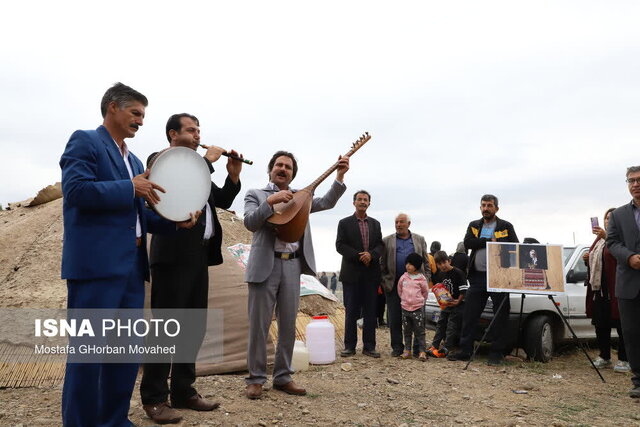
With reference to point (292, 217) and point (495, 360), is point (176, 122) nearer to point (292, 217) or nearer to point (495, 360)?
point (292, 217)

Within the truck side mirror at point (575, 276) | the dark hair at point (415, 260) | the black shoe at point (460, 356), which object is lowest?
the black shoe at point (460, 356)

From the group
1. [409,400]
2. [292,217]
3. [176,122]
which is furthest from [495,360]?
[176,122]

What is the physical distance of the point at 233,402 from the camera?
426 centimetres

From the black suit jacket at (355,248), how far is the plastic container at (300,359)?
1532 mm

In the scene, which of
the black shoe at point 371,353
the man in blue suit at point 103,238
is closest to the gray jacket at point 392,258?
the black shoe at point 371,353

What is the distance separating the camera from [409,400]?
4.69m

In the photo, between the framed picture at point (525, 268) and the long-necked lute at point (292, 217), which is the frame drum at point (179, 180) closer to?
the long-necked lute at point (292, 217)

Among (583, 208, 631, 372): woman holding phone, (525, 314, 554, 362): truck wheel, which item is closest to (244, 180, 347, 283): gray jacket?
(583, 208, 631, 372): woman holding phone

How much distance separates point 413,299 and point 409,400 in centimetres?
236

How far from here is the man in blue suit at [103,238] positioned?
2760 mm

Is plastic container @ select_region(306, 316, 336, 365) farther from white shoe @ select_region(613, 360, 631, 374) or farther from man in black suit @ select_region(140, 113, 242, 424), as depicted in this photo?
white shoe @ select_region(613, 360, 631, 374)

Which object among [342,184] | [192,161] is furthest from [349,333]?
[192,161]

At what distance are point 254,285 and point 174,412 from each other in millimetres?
1301

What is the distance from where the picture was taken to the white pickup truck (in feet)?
23.4
